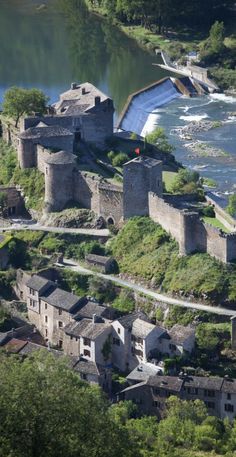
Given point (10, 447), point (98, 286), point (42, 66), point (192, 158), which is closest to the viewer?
point (10, 447)

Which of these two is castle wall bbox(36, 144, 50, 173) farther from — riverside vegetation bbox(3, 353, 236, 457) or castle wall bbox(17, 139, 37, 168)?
riverside vegetation bbox(3, 353, 236, 457)

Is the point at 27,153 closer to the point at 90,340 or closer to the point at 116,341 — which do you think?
the point at 116,341

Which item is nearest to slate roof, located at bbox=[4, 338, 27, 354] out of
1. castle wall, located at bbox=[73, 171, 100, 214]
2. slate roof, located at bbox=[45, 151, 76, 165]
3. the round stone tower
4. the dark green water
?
castle wall, located at bbox=[73, 171, 100, 214]

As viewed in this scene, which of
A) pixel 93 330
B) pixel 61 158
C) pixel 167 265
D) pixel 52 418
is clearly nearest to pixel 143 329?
pixel 93 330

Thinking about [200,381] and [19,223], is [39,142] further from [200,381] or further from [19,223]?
[200,381]

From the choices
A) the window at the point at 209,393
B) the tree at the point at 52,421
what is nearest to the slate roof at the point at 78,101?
the window at the point at 209,393

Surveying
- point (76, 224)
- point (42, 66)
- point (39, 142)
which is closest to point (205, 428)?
point (76, 224)

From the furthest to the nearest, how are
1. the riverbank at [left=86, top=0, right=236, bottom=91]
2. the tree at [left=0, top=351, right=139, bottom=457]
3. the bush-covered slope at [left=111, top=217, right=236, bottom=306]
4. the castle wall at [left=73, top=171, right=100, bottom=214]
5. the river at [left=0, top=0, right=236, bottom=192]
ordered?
the riverbank at [left=86, top=0, right=236, bottom=91] < the river at [left=0, top=0, right=236, bottom=192] < the castle wall at [left=73, top=171, right=100, bottom=214] < the bush-covered slope at [left=111, top=217, right=236, bottom=306] < the tree at [left=0, top=351, right=139, bottom=457]
